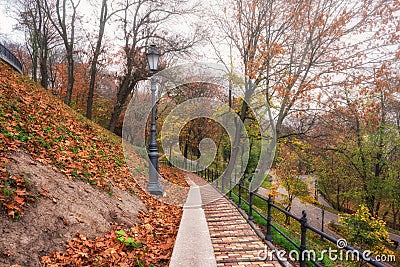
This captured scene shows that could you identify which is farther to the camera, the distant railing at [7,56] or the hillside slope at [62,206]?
the distant railing at [7,56]

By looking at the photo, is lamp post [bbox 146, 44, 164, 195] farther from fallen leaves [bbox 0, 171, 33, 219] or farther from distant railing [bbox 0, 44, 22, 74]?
distant railing [bbox 0, 44, 22, 74]

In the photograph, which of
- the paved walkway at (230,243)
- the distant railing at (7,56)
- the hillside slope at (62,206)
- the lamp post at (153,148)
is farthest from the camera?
the distant railing at (7,56)

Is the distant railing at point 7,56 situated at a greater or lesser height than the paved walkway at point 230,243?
greater

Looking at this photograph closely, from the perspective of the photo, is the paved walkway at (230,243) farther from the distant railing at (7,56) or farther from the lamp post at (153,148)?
the distant railing at (7,56)

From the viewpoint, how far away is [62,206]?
13.5ft

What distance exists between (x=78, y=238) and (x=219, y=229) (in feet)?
10.0

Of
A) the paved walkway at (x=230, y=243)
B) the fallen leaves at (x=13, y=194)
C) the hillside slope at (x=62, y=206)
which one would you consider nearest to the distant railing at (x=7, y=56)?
the hillside slope at (x=62, y=206)

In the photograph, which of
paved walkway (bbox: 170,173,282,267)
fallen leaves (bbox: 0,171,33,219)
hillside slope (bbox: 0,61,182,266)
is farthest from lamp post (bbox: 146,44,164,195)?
fallen leaves (bbox: 0,171,33,219)

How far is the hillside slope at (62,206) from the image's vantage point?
3.24m

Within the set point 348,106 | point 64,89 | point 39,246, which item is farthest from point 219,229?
point 64,89

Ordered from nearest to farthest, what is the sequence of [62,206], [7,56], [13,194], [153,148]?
[13,194] < [62,206] < [153,148] < [7,56]

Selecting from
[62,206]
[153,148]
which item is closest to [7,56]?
[153,148]

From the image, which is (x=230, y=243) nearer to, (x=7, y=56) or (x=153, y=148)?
(x=153, y=148)

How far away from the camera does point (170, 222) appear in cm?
624
